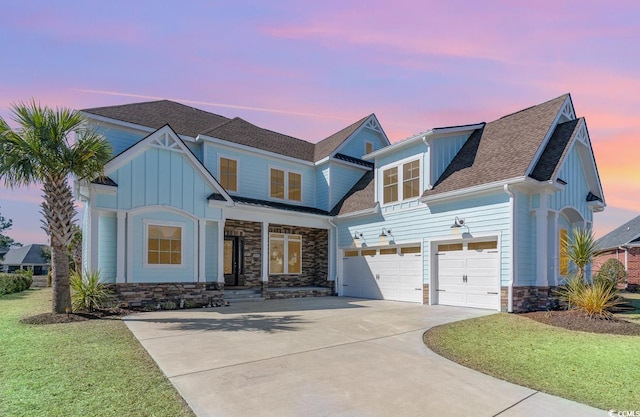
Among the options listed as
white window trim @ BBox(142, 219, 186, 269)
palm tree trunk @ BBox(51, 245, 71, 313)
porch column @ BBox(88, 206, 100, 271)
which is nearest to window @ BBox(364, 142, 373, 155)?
white window trim @ BBox(142, 219, 186, 269)

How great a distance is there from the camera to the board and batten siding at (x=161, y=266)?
37.9 ft

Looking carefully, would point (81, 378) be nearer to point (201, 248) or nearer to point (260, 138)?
point (201, 248)

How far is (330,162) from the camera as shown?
1781 centimetres

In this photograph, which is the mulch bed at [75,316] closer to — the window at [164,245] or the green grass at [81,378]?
the green grass at [81,378]

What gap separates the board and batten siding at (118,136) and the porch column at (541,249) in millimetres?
14104

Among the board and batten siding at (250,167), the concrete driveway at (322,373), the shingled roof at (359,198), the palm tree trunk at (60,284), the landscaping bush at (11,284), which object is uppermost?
the board and batten siding at (250,167)

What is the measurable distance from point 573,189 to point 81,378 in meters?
14.6

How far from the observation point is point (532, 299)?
10992 mm

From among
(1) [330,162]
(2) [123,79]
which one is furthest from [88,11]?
(1) [330,162]

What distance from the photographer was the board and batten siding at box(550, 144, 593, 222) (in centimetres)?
1211

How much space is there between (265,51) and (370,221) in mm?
8328

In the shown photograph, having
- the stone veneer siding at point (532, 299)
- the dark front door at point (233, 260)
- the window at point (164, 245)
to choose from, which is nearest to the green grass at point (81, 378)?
the window at point (164, 245)

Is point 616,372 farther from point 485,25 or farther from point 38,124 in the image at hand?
point 38,124

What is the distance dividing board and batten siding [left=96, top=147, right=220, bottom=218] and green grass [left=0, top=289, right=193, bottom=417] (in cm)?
502
